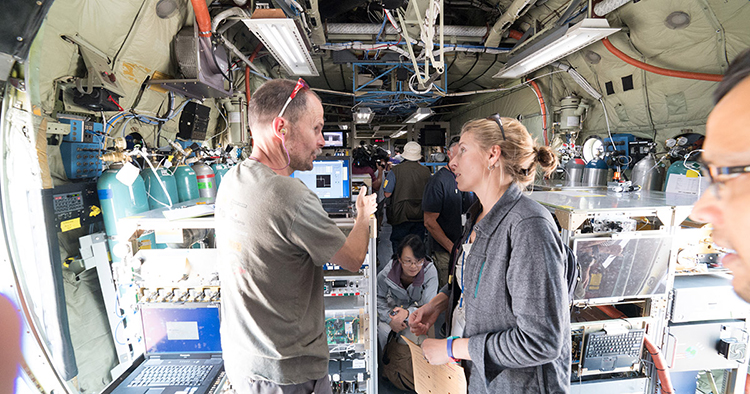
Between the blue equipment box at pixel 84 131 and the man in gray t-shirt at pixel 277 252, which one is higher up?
the blue equipment box at pixel 84 131

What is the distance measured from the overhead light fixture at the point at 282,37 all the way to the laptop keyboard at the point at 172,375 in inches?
93.1

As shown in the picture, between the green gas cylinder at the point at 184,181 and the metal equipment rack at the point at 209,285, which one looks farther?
the green gas cylinder at the point at 184,181

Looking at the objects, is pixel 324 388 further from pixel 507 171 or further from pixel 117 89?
pixel 117 89

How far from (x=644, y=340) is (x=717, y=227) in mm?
1946

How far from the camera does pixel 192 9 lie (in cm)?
271

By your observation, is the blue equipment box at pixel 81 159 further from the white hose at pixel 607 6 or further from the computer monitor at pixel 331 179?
the white hose at pixel 607 6

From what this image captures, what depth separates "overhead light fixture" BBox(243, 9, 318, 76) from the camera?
2402mm

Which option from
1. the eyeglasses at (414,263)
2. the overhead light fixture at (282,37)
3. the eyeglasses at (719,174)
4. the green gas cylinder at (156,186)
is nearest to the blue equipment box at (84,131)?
the green gas cylinder at (156,186)

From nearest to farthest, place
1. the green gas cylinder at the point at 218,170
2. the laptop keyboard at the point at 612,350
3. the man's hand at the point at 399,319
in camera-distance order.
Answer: the laptop keyboard at the point at 612,350 → the man's hand at the point at 399,319 → the green gas cylinder at the point at 218,170

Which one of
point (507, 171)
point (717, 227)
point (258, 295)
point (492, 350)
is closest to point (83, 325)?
point (258, 295)

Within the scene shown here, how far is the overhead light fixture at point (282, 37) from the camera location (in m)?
2.40

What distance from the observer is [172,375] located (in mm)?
1536

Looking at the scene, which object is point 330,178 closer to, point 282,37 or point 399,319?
point 399,319

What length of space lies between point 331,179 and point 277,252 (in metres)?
1.55
